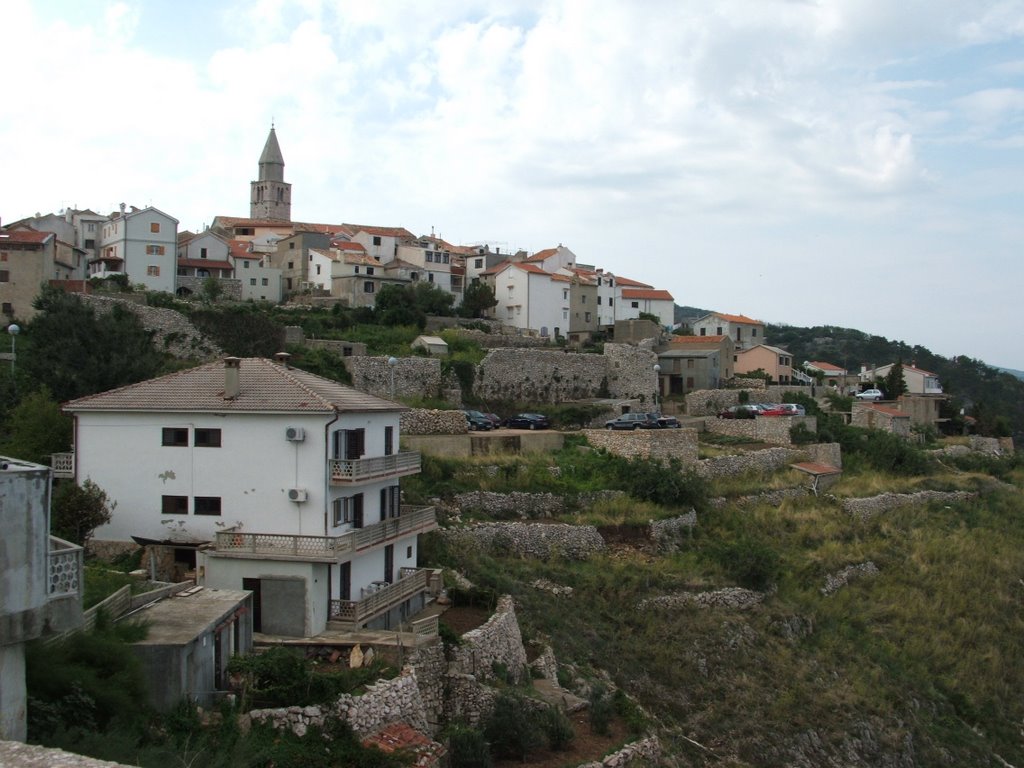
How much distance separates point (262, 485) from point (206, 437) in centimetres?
181

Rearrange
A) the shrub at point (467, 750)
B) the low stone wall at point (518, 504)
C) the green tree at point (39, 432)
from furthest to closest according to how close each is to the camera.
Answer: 1. the low stone wall at point (518, 504)
2. the green tree at point (39, 432)
3. the shrub at point (467, 750)

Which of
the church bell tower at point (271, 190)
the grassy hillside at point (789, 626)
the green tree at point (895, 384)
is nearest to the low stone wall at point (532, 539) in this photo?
the grassy hillside at point (789, 626)

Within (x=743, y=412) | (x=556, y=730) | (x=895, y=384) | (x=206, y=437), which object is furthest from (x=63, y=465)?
(x=895, y=384)

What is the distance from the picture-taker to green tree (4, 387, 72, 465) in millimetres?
25875

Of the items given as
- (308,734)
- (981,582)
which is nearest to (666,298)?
(981,582)

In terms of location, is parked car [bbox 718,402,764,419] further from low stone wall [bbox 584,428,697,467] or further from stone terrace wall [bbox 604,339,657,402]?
low stone wall [bbox 584,428,697,467]

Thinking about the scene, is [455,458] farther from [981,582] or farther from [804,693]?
[981,582]

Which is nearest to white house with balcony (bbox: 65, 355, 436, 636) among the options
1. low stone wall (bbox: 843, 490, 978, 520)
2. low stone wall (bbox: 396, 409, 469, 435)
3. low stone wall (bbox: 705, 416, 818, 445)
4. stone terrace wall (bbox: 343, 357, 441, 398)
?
low stone wall (bbox: 396, 409, 469, 435)

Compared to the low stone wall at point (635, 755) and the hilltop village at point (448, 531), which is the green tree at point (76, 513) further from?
the low stone wall at point (635, 755)

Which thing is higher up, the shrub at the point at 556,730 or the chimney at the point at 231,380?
the chimney at the point at 231,380

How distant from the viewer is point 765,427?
49281 mm

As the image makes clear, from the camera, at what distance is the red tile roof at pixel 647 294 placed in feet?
251

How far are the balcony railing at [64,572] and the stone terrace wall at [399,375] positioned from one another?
3033 centimetres

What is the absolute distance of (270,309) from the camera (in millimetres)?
54688
